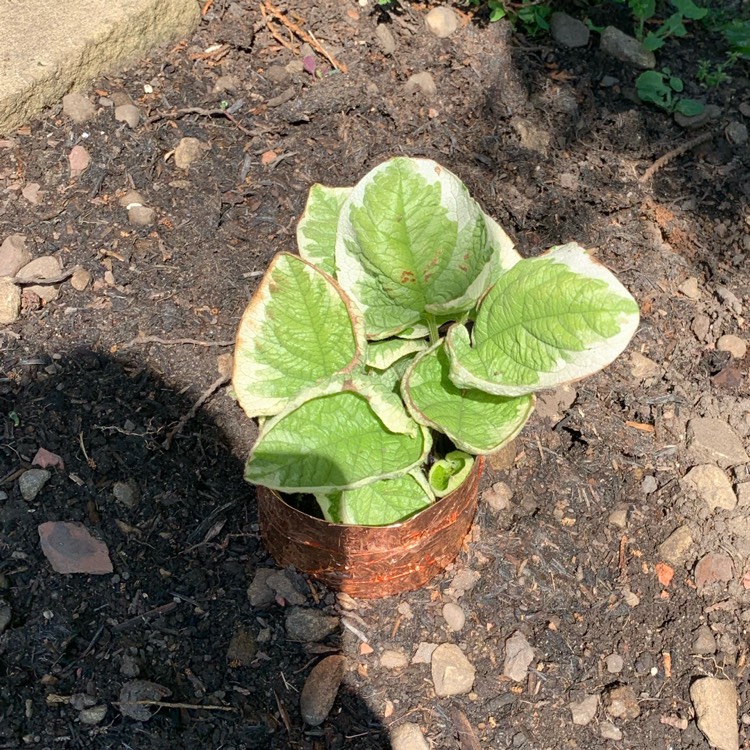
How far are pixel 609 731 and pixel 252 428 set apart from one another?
36.9 inches

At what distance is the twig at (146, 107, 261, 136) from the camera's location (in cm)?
228

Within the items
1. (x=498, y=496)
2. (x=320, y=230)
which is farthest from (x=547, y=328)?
(x=498, y=496)

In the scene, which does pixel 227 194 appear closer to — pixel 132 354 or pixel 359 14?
pixel 132 354

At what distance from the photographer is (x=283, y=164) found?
7.38 feet

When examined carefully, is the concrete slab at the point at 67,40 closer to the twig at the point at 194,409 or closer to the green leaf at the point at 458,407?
the twig at the point at 194,409

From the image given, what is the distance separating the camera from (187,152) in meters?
2.23

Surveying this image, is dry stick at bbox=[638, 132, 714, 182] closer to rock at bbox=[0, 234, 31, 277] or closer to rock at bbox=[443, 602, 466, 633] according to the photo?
rock at bbox=[443, 602, 466, 633]

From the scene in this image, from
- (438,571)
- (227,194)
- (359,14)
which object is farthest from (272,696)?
(359,14)

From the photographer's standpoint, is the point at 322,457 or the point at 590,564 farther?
the point at 590,564

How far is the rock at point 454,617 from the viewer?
175 cm

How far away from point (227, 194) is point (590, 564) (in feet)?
4.04

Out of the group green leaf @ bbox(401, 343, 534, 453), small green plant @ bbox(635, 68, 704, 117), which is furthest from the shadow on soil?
A: small green plant @ bbox(635, 68, 704, 117)

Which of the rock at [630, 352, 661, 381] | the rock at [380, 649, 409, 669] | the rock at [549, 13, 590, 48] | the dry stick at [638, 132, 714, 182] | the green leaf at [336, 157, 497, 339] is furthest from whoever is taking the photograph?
the rock at [549, 13, 590, 48]

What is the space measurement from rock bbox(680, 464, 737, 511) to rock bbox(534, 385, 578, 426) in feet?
0.98
